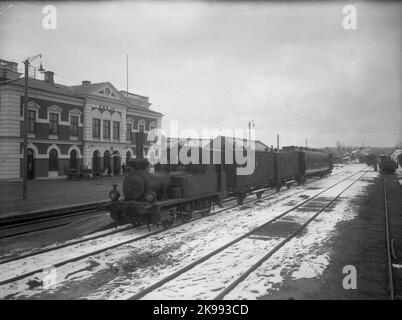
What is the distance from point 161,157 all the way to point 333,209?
7.99m

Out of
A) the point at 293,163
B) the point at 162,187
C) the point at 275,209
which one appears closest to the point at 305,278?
the point at 162,187

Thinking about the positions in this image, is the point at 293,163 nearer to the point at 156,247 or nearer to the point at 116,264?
the point at 156,247

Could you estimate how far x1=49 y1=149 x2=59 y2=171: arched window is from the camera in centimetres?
3053

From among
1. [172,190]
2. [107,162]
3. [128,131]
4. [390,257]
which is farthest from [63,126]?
[390,257]

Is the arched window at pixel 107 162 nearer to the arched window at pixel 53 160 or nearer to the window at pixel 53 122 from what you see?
the arched window at pixel 53 160

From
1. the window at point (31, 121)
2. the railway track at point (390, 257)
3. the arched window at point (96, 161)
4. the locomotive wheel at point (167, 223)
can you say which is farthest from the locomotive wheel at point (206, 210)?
the arched window at point (96, 161)

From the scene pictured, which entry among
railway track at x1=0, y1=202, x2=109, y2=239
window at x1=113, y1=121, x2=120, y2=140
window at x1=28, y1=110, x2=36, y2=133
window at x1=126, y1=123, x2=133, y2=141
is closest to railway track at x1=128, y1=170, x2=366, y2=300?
railway track at x1=0, y1=202, x2=109, y2=239

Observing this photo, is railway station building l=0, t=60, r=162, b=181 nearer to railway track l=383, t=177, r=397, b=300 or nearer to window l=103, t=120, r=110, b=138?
window l=103, t=120, r=110, b=138

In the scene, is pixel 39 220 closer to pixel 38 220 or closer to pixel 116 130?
pixel 38 220

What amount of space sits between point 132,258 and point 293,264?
362 cm

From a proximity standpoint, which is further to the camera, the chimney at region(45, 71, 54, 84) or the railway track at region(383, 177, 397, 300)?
the chimney at region(45, 71, 54, 84)

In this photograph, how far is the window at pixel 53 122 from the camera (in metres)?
30.6

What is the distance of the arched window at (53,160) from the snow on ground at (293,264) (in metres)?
26.6

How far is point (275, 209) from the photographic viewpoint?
14422 mm
